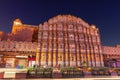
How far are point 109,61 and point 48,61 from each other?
82.9 feet

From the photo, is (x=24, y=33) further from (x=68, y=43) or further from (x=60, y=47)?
(x=68, y=43)

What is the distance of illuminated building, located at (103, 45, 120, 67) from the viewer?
41.0 metres

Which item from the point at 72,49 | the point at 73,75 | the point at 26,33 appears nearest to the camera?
the point at 73,75

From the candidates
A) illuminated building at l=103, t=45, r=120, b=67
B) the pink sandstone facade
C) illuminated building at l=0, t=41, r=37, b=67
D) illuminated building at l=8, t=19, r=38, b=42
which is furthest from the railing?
illuminated building at l=8, t=19, r=38, b=42

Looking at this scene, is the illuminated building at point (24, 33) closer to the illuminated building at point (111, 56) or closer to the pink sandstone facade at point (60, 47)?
the pink sandstone facade at point (60, 47)

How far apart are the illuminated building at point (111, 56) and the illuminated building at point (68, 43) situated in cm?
371

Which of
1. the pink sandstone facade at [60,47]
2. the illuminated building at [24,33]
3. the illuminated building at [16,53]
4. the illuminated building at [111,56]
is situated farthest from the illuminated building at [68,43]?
the illuminated building at [24,33]

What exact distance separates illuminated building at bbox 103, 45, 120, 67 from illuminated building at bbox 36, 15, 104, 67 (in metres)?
3.71

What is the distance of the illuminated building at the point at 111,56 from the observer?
41016mm

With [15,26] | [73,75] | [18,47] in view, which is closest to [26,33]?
[15,26]

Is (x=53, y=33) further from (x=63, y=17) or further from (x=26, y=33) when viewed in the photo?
(x=26, y=33)

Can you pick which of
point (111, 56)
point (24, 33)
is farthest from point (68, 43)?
point (24, 33)

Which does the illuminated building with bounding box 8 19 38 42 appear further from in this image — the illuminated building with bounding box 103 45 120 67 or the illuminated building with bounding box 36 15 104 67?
the illuminated building with bounding box 103 45 120 67

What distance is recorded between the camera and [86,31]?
42344 mm
